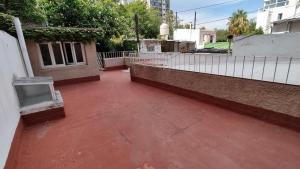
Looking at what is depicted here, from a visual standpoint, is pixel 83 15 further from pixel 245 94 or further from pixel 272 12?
pixel 272 12

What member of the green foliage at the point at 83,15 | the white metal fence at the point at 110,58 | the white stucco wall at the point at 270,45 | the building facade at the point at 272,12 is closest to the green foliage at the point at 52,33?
the white metal fence at the point at 110,58

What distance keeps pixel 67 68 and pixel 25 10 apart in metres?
5.40

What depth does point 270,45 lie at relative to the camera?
6.37 m

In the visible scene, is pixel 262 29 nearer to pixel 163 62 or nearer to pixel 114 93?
pixel 163 62

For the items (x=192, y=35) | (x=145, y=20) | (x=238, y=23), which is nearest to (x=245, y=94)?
(x=145, y=20)

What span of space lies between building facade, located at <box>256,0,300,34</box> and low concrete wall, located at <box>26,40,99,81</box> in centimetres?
2318

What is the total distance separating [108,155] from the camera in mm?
2574

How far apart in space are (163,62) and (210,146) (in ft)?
15.2

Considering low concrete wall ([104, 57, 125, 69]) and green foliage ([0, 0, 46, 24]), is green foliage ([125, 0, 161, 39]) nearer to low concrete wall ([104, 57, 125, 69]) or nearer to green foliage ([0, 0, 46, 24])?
low concrete wall ([104, 57, 125, 69])

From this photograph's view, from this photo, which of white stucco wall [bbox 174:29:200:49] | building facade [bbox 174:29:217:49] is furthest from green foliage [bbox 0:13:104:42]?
white stucco wall [bbox 174:29:200:49]

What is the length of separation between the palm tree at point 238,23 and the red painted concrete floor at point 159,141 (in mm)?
26429

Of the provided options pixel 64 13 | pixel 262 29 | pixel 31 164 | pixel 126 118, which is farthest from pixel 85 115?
pixel 262 29

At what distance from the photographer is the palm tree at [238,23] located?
25.0 metres

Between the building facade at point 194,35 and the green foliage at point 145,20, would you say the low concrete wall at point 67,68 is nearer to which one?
the green foliage at point 145,20
